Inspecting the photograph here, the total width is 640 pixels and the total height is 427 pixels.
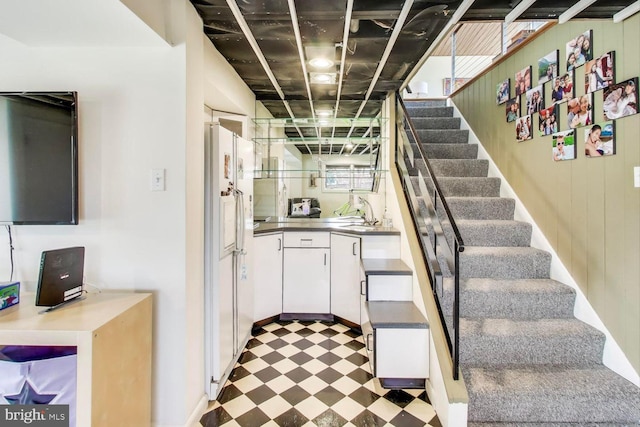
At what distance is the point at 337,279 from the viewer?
126 inches

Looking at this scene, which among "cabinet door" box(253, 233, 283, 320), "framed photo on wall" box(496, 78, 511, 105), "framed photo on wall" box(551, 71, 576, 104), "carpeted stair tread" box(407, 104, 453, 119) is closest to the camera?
"framed photo on wall" box(551, 71, 576, 104)

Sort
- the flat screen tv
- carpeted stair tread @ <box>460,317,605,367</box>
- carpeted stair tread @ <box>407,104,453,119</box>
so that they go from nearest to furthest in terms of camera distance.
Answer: the flat screen tv, carpeted stair tread @ <box>460,317,605,367</box>, carpeted stair tread @ <box>407,104,453,119</box>

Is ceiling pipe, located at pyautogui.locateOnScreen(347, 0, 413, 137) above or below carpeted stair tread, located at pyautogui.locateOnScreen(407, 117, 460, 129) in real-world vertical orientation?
above

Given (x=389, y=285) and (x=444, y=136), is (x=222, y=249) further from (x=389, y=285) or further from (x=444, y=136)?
(x=444, y=136)

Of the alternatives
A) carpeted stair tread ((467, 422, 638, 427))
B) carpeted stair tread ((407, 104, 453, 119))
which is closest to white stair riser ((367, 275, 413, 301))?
carpeted stair tread ((467, 422, 638, 427))

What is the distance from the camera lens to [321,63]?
2635 millimetres

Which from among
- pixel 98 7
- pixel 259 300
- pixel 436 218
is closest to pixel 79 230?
pixel 98 7

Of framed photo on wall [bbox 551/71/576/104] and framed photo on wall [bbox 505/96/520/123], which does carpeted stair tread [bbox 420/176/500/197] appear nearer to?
framed photo on wall [bbox 505/96/520/123]

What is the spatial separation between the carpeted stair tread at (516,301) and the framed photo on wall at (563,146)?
0.92 meters

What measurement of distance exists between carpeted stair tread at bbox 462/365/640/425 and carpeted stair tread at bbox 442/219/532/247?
1149 mm

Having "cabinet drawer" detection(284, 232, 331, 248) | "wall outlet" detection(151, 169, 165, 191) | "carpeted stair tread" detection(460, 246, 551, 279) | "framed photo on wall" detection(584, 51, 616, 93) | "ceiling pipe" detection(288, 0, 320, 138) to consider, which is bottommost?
"carpeted stair tread" detection(460, 246, 551, 279)

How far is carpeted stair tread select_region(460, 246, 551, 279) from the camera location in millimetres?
2475

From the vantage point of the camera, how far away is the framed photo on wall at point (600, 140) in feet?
6.35

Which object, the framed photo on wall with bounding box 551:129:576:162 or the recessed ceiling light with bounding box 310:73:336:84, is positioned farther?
the recessed ceiling light with bounding box 310:73:336:84
